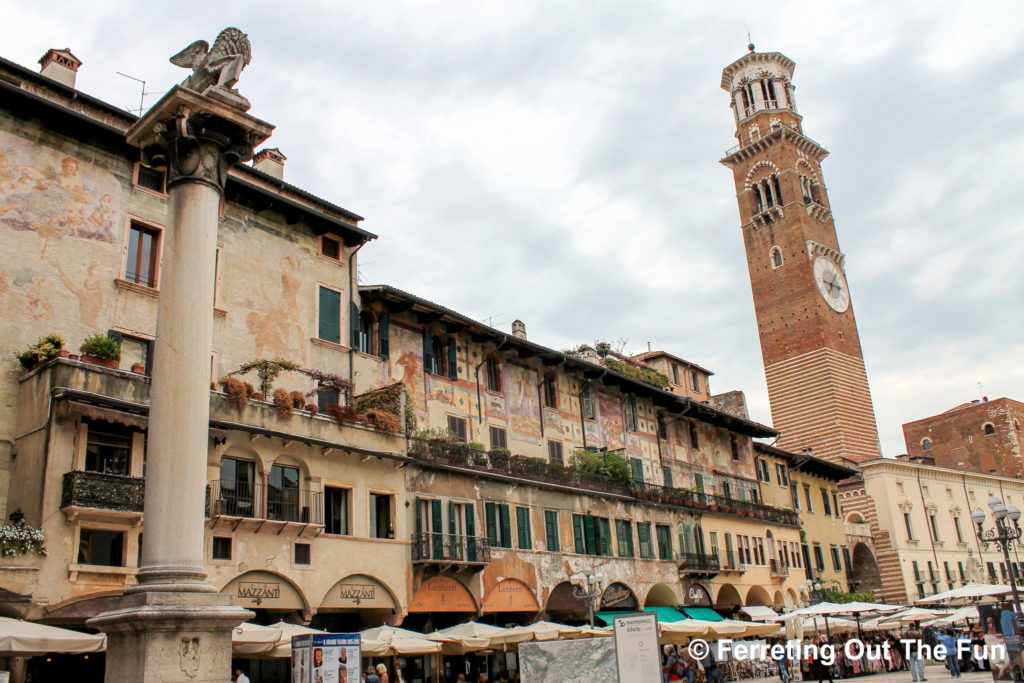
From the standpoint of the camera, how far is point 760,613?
3894 centimetres

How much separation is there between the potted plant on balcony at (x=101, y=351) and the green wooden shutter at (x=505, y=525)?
1299 cm

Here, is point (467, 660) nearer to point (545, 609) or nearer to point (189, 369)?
point (545, 609)

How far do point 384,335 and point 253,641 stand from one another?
12.5m

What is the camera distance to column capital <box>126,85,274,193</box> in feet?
41.2

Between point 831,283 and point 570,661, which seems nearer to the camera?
point 570,661

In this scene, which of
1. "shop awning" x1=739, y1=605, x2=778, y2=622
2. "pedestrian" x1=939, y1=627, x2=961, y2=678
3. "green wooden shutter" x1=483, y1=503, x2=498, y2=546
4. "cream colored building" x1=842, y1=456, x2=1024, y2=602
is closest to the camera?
"pedestrian" x1=939, y1=627, x2=961, y2=678

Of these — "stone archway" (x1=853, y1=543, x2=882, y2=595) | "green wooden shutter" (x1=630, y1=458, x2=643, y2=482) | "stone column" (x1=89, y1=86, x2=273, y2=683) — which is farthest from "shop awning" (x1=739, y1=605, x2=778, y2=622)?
"stone column" (x1=89, y1=86, x2=273, y2=683)

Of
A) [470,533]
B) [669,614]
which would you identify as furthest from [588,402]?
[470,533]

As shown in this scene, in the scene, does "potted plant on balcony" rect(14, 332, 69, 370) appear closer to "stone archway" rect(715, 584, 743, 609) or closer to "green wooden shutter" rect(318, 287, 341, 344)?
"green wooden shutter" rect(318, 287, 341, 344)

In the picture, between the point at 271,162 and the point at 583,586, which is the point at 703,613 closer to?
the point at 583,586

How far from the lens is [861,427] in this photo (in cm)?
6275

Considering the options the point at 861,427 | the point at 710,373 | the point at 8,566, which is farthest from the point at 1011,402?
the point at 8,566

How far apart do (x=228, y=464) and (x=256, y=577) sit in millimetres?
2741

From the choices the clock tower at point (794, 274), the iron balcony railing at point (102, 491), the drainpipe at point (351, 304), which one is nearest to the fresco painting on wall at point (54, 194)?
the iron balcony railing at point (102, 491)
